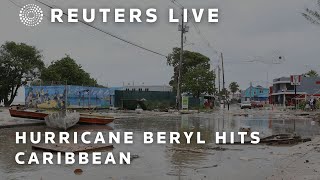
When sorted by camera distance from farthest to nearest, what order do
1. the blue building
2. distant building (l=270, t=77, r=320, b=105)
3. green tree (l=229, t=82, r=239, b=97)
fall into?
green tree (l=229, t=82, r=239, b=97) < distant building (l=270, t=77, r=320, b=105) < the blue building

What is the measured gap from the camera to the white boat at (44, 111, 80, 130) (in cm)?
2377

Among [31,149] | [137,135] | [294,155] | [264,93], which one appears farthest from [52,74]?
[264,93]

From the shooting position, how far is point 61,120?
23812mm

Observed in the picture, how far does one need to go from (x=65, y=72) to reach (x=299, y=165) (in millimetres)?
58970

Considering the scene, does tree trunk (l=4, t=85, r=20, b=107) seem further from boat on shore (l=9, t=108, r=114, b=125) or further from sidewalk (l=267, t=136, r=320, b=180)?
sidewalk (l=267, t=136, r=320, b=180)

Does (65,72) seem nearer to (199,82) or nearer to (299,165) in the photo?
(199,82)

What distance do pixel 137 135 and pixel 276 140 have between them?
674 cm

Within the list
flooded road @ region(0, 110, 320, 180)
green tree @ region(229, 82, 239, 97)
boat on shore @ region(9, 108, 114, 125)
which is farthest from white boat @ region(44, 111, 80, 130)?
green tree @ region(229, 82, 239, 97)

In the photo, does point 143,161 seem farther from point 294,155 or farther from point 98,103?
point 98,103

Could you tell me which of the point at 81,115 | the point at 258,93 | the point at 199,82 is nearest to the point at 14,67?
the point at 199,82

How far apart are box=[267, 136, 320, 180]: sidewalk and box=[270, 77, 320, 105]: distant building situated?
68.2m

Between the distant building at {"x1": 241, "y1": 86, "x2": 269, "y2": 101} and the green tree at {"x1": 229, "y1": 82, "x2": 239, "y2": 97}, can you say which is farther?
the green tree at {"x1": 229, "y1": 82, "x2": 239, "y2": 97}

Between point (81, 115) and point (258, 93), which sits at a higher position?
point (258, 93)

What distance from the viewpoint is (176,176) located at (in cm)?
1065
